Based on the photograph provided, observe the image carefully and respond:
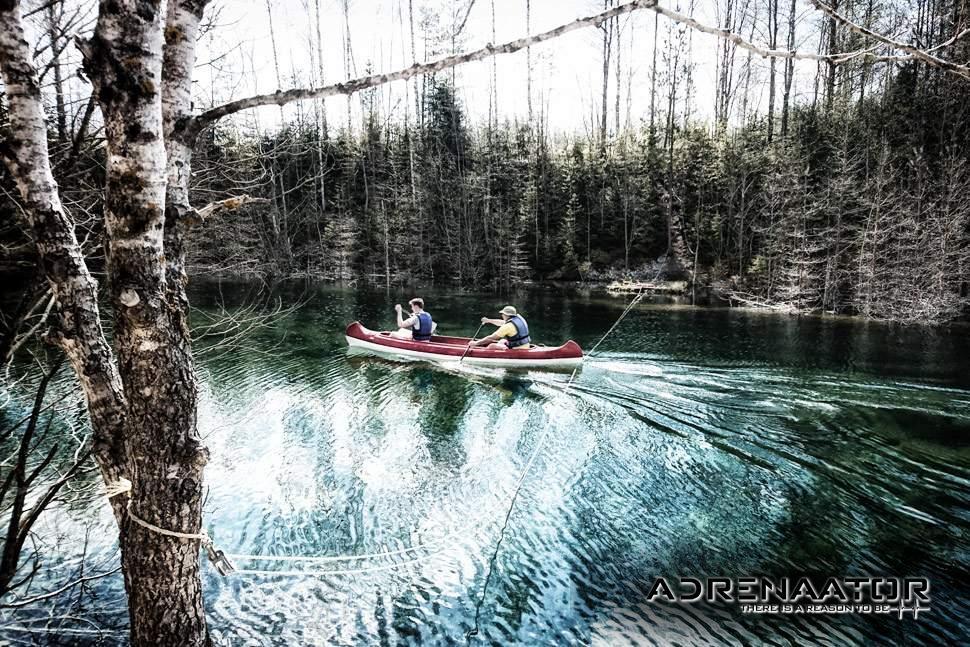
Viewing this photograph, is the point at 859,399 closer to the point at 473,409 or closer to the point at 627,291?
the point at 473,409

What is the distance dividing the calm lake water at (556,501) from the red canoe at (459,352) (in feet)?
1.42

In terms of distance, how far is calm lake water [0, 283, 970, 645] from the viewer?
436 centimetres

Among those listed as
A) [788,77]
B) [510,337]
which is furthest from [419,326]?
[788,77]

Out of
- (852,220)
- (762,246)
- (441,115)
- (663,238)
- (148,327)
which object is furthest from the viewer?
(441,115)

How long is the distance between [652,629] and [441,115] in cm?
Answer: 3245

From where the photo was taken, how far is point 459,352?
1221 centimetres

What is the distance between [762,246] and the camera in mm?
23422

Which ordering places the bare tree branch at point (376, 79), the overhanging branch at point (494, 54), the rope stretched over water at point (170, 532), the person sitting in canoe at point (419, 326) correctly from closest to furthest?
the overhanging branch at point (494, 54), the bare tree branch at point (376, 79), the rope stretched over water at point (170, 532), the person sitting in canoe at point (419, 326)

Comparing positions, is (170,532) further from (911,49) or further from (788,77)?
(788,77)

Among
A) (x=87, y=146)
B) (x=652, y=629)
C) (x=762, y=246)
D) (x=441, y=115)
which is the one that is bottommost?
(x=652, y=629)

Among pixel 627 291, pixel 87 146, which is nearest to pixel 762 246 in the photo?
pixel 627 291

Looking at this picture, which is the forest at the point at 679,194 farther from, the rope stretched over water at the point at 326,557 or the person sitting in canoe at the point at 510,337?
the rope stretched over water at the point at 326,557

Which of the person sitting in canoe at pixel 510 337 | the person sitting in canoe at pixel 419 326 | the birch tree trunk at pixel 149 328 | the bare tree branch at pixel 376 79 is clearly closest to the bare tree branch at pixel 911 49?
the bare tree branch at pixel 376 79

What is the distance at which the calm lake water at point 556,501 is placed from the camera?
436 cm
